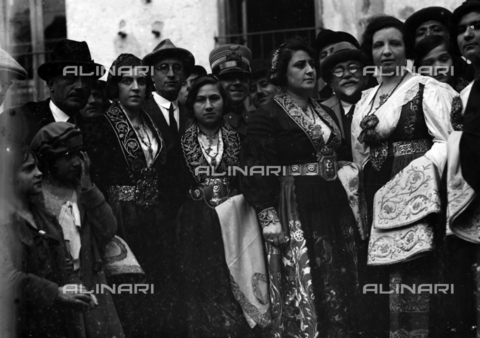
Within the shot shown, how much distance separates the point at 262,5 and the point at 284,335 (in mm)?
2153

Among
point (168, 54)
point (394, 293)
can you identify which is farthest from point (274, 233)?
point (168, 54)

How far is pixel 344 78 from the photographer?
711cm

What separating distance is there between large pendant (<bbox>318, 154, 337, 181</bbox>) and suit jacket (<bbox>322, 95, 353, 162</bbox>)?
0.08m

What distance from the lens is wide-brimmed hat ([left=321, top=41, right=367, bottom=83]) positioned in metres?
7.03

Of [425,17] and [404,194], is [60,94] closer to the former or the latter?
[404,194]

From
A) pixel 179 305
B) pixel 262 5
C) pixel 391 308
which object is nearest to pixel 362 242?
pixel 391 308

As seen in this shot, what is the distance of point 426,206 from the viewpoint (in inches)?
261

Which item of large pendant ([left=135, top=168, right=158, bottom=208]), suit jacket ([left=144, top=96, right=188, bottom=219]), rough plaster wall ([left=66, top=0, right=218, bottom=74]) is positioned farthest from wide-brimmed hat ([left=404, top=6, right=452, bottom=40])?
large pendant ([left=135, top=168, right=158, bottom=208])

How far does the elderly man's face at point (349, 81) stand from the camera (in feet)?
23.2

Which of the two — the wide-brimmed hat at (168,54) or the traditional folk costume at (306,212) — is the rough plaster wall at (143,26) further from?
the traditional folk costume at (306,212)

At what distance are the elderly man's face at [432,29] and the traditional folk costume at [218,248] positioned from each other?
4.45ft

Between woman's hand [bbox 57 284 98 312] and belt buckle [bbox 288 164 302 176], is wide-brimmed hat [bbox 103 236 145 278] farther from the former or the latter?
belt buckle [bbox 288 164 302 176]

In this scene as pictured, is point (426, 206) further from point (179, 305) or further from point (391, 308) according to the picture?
point (179, 305)

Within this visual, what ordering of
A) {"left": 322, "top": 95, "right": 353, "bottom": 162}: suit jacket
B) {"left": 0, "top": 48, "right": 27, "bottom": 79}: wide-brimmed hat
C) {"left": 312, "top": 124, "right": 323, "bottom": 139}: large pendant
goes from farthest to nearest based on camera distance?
{"left": 0, "top": 48, "right": 27, "bottom": 79}: wide-brimmed hat
{"left": 322, "top": 95, "right": 353, "bottom": 162}: suit jacket
{"left": 312, "top": 124, "right": 323, "bottom": 139}: large pendant
